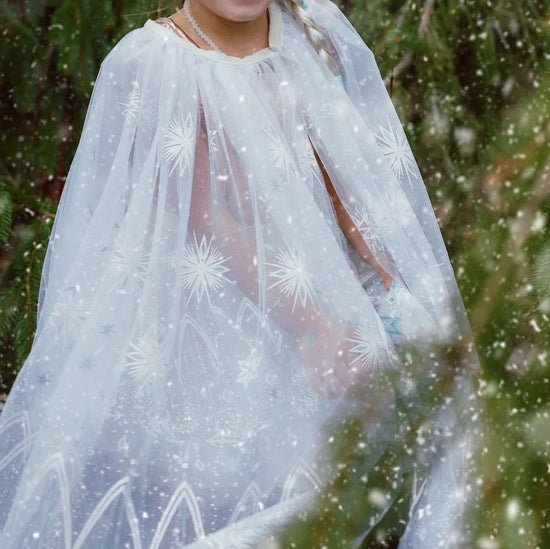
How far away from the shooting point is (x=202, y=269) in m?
1.09

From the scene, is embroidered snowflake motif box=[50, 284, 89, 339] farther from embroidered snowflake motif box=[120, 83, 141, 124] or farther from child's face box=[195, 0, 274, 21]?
child's face box=[195, 0, 274, 21]

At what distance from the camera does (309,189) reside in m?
1.16

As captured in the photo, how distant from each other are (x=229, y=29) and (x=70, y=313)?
486mm

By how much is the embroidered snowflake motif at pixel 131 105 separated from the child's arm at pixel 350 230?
0.28m

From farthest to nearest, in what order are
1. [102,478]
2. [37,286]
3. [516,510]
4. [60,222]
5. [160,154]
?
[37,286] → [60,222] → [160,154] → [102,478] → [516,510]

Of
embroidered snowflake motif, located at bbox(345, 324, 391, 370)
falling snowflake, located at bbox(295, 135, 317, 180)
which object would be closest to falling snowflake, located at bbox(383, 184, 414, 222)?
falling snowflake, located at bbox(295, 135, 317, 180)

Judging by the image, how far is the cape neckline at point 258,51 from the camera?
3.84ft

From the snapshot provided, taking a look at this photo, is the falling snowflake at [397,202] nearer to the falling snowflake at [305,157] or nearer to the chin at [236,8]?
the falling snowflake at [305,157]

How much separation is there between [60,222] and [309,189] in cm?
39

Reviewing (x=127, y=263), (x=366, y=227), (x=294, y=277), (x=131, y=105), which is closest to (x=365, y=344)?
(x=294, y=277)

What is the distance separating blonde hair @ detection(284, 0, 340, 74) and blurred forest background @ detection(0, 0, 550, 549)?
185mm

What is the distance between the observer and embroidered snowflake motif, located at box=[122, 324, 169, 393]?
104 centimetres

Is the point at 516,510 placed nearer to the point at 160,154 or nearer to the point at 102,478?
the point at 102,478

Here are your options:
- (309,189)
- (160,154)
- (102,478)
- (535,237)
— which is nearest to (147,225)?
(160,154)
